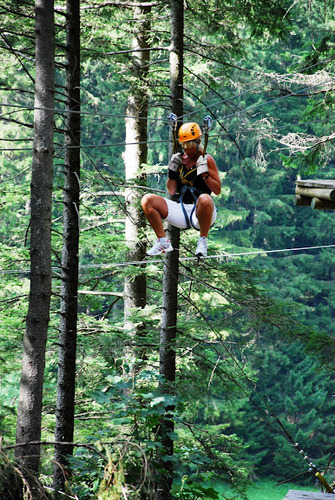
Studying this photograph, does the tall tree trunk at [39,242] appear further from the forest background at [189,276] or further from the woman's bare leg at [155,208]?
the woman's bare leg at [155,208]

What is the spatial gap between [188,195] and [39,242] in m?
1.64

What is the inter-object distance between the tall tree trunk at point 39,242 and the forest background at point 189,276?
0.89ft

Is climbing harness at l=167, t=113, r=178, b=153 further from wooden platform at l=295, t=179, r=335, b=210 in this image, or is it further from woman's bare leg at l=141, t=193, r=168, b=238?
wooden platform at l=295, t=179, r=335, b=210

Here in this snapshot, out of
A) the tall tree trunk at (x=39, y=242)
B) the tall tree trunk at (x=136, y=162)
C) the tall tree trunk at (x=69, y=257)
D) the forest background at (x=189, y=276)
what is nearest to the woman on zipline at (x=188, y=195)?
the forest background at (x=189, y=276)

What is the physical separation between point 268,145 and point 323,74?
22.5 m

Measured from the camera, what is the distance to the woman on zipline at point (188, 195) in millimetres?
6547

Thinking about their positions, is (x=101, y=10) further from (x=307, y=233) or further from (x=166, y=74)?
(x=307, y=233)

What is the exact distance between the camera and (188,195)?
6.81 meters

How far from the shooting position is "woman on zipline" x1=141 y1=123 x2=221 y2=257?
6.55m

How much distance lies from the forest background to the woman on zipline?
0.41 meters

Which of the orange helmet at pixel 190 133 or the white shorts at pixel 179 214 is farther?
the white shorts at pixel 179 214

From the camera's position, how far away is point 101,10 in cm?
1089

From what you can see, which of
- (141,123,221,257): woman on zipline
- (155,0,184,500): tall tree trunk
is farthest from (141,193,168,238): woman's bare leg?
(155,0,184,500): tall tree trunk

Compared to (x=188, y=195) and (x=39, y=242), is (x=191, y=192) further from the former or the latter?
(x=39, y=242)
